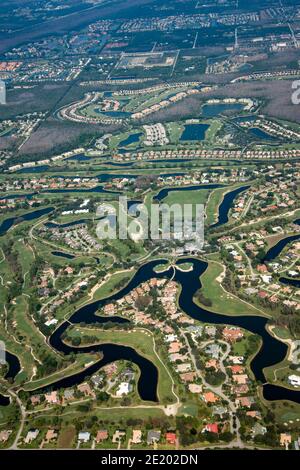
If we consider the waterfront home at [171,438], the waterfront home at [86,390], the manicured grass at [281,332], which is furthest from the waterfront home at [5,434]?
the manicured grass at [281,332]

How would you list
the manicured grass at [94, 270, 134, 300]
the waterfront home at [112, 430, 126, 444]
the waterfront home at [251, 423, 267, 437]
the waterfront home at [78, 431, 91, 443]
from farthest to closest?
the manicured grass at [94, 270, 134, 300] < the waterfront home at [78, 431, 91, 443] < the waterfront home at [112, 430, 126, 444] < the waterfront home at [251, 423, 267, 437]

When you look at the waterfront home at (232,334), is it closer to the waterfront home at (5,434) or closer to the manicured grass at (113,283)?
the manicured grass at (113,283)

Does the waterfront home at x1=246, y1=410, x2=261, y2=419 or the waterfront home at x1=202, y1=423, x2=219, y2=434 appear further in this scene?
the waterfront home at x1=246, y1=410, x2=261, y2=419

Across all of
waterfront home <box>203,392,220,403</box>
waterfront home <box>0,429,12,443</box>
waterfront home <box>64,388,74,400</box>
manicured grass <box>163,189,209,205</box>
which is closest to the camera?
waterfront home <box>0,429,12,443</box>

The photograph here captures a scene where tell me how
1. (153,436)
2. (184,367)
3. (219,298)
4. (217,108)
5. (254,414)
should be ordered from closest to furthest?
(153,436) → (254,414) → (184,367) → (219,298) → (217,108)

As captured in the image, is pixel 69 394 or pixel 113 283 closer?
pixel 69 394

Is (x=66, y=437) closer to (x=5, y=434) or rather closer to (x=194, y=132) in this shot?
(x=5, y=434)

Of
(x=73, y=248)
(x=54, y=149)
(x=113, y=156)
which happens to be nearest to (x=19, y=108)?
(x=54, y=149)

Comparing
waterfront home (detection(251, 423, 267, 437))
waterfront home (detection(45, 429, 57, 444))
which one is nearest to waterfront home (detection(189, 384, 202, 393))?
waterfront home (detection(251, 423, 267, 437))

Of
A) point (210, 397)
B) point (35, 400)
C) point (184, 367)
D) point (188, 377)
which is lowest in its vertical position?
point (35, 400)

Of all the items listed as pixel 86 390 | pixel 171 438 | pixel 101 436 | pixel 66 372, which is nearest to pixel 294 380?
pixel 171 438

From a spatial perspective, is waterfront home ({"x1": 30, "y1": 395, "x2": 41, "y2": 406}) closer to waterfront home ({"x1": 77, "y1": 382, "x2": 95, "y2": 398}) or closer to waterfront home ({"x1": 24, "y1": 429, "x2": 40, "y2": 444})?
waterfront home ({"x1": 24, "y1": 429, "x2": 40, "y2": 444})

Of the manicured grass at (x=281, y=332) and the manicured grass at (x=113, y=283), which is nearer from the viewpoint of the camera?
the manicured grass at (x=281, y=332)
